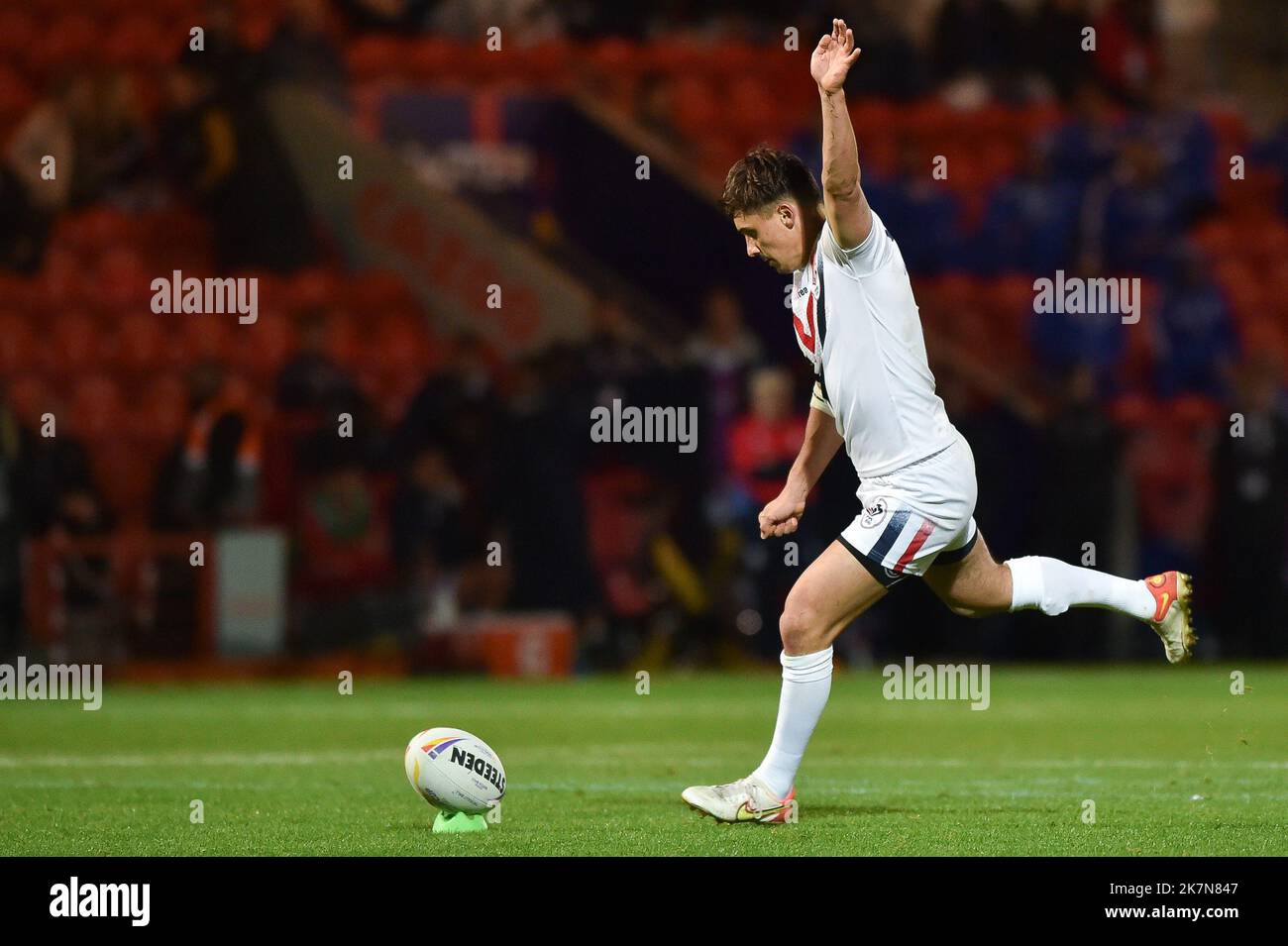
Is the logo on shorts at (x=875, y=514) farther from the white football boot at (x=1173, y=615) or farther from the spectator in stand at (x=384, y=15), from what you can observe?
the spectator in stand at (x=384, y=15)

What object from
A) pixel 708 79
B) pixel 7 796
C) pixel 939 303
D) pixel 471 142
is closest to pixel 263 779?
pixel 7 796

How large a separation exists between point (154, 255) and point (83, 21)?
2.93 meters

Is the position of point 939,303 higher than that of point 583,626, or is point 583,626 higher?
point 939,303

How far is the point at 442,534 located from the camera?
559 inches

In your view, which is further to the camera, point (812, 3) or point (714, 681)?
point (812, 3)

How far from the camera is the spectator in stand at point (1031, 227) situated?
636 inches

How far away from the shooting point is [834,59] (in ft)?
20.0

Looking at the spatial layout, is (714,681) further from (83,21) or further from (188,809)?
(83,21)

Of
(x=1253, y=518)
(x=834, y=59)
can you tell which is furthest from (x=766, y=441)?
(x=834, y=59)

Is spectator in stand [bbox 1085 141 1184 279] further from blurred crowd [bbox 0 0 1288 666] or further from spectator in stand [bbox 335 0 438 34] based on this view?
spectator in stand [bbox 335 0 438 34]

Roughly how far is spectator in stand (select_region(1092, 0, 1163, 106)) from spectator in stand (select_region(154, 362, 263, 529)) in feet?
29.1

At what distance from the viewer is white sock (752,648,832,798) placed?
667 cm

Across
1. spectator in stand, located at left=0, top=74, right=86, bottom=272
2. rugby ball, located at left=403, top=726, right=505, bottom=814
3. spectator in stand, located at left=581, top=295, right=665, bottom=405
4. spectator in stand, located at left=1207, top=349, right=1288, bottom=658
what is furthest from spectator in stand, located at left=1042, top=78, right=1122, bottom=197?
rugby ball, located at left=403, top=726, right=505, bottom=814

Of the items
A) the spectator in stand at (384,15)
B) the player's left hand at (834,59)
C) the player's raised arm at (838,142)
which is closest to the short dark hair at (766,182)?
the player's raised arm at (838,142)
